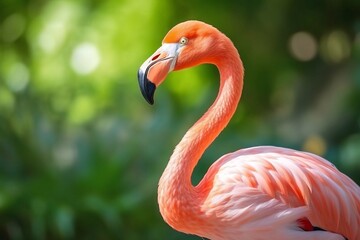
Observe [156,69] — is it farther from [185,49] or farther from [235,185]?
[235,185]

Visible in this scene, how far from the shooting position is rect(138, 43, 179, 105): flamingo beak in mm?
1989

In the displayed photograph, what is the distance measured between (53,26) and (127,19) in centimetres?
48

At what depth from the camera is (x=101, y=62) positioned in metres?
5.58

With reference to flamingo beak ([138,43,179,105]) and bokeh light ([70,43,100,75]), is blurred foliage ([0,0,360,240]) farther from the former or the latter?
flamingo beak ([138,43,179,105])

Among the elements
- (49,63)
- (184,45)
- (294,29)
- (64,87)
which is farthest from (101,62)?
(184,45)

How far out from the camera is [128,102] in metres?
4.65

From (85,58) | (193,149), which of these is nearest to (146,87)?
(193,149)

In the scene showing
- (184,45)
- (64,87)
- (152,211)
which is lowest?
(152,211)

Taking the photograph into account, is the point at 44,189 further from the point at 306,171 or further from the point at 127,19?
the point at 306,171

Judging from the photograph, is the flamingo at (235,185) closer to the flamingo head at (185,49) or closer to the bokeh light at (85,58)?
the flamingo head at (185,49)

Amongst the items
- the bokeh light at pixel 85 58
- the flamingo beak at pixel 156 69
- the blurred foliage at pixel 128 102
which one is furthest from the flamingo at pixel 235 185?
the bokeh light at pixel 85 58

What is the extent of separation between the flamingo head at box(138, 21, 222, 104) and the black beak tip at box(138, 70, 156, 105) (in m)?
0.03

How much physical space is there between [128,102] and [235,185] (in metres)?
2.69

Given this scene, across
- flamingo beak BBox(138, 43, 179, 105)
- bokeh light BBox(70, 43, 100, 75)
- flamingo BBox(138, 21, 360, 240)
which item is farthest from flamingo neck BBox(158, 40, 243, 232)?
bokeh light BBox(70, 43, 100, 75)
